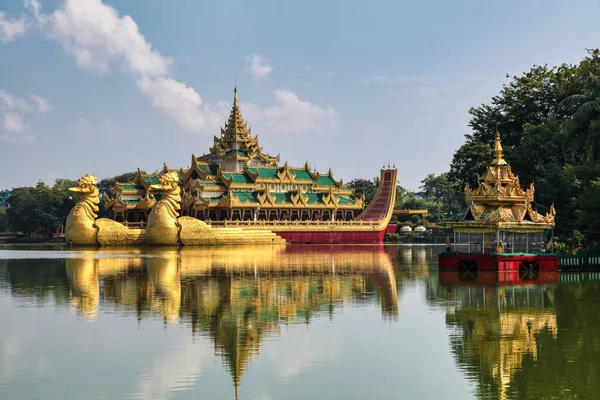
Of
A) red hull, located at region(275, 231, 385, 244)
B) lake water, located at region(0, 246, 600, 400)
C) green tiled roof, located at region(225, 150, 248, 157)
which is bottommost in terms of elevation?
lake water, located at region(0, 246, 600, 400)

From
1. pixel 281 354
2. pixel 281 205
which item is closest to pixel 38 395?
pixel 281 354

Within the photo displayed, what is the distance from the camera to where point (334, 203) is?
77.1 m

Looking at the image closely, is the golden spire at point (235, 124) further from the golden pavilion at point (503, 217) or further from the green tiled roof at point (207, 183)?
the golden pavilion at point (503, 217)

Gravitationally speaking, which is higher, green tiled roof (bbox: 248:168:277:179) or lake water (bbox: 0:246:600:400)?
green tiled roof (bbox: 248:168:277:179)

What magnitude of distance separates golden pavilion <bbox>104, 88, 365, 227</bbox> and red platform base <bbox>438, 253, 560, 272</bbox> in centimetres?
3724

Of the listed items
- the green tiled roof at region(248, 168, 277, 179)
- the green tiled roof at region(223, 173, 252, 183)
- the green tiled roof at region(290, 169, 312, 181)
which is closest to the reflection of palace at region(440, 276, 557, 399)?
the green tiled roof at region(223, 173, 252, 183)

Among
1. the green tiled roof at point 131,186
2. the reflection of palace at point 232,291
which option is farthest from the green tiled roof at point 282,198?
the reflection of palace at point 232,291

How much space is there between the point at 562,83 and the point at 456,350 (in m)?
39.5

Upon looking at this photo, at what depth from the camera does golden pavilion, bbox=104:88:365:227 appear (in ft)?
232

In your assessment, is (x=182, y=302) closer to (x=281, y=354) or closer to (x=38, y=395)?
(x=281, y=354)

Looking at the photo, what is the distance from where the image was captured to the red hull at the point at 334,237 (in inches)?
2776

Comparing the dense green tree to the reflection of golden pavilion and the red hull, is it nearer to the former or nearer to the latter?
the red hull

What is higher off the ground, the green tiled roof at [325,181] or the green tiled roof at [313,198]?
the green tiled roof at [325,181]

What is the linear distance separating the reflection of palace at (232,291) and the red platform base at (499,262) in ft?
8.40
